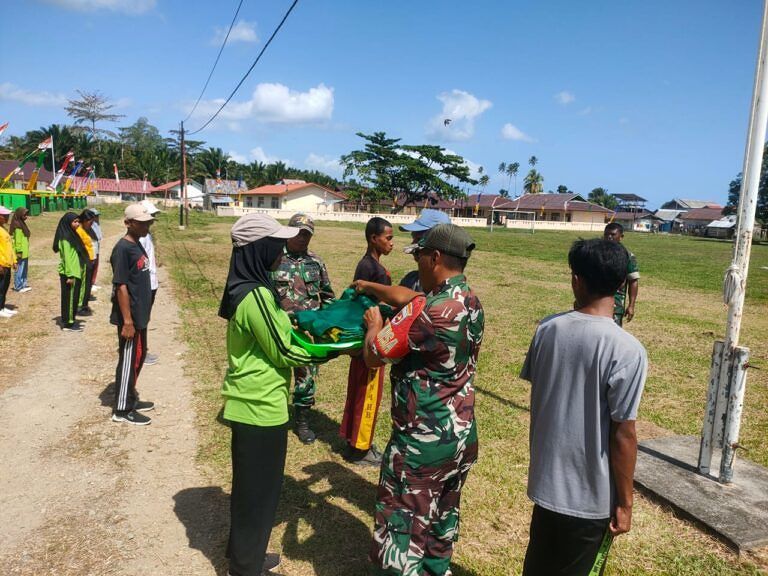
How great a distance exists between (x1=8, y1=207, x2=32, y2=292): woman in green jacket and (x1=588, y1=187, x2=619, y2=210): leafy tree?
96.6 m

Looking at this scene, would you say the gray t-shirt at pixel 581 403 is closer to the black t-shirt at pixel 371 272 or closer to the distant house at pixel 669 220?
the black t-shirt at pixel 371 272

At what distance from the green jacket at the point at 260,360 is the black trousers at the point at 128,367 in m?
2.60

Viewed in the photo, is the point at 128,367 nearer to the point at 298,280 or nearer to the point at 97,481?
the point at 97,481

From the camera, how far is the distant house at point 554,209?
7219cm

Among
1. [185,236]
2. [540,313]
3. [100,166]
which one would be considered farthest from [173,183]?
[540,313]

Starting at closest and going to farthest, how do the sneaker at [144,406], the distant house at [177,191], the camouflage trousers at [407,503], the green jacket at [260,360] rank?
the camouflage trousers at [407,503] < the green jacket at [260,360] < the sneaker at [144,406] < the distant house at [177,191]

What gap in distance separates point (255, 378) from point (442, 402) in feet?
3.17

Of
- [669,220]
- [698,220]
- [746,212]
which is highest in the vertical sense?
[669,220]

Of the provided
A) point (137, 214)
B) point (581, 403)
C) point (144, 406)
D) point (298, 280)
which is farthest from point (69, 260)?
point (581, 403)

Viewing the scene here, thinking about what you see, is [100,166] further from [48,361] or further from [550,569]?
[550,569]

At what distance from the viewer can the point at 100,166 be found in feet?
241

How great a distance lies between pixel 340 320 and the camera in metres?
2.77

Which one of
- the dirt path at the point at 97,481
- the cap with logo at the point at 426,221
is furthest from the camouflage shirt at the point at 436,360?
the dirt path at the point at 97,481

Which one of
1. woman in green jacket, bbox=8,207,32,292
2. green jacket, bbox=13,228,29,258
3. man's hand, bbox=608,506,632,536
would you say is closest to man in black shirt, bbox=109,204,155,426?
man's hand, bbox=608,506,632,536
